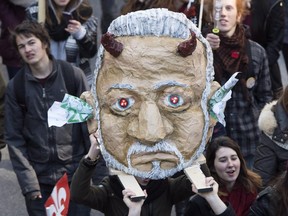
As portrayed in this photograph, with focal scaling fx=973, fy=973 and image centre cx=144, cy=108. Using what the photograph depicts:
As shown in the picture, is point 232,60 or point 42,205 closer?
point 42,205

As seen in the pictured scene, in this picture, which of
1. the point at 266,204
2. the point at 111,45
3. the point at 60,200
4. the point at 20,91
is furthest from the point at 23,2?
the point at 266,204

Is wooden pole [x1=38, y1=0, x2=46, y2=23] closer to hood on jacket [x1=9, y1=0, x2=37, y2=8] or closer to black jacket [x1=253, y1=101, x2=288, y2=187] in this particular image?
hood on jacket [x1=9, y1=0, x2=37, y2=8]

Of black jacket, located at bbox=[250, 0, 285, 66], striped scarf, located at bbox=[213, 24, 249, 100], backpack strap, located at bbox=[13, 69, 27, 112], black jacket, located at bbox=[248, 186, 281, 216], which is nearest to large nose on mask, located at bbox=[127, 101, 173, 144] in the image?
black jacket, located at bbox=[248, 186, 281, 216]

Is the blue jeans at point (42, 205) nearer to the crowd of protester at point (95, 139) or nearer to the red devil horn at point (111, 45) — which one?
the crowd of protester at point (95, 139)

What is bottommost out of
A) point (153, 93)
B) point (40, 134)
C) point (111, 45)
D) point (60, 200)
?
point (60, 200)

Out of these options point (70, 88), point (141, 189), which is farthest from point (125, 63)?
point (70, 88)

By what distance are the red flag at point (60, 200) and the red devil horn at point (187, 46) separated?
1055 millimetres

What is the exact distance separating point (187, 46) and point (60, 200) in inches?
46.6

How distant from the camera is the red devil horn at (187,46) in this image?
15.4 ft

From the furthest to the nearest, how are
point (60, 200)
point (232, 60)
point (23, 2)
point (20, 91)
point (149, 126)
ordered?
1. point (23, 2)
2. point (232, 60)
3. point (20, 91)
4. point (60, 200)
5. point (149, 126)

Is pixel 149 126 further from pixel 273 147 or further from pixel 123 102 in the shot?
pixel 273 147

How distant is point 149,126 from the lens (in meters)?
4.68

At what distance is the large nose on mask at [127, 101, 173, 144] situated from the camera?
15.3 feet

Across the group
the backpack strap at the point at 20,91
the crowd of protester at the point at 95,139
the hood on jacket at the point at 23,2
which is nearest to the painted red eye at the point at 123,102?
the crowd of protester at the point at 95,139
